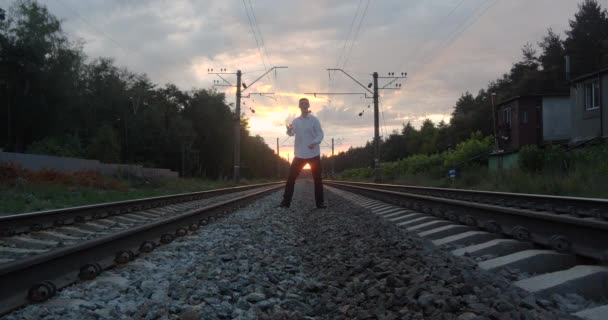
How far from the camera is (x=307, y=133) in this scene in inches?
393

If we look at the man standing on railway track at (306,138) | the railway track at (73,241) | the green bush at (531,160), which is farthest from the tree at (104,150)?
the man standing on railway track at (306,138)

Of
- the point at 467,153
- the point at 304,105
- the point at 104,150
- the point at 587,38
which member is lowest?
the point at 467,153

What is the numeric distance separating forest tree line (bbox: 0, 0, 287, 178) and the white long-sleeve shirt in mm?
31905

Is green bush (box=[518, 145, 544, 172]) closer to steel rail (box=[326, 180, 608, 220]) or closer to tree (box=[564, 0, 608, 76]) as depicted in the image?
steel rail (box=[326, 180, 608, 220])

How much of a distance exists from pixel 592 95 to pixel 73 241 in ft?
98.5

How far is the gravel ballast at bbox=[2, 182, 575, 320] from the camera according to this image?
2.81m

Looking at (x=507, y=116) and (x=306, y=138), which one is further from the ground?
(x=507, y=116)

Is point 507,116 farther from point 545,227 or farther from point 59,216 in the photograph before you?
point 545,227

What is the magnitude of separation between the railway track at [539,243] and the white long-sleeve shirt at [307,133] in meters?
2.75

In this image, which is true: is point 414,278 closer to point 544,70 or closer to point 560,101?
point 560,101

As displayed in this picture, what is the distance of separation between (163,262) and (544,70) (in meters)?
68.7

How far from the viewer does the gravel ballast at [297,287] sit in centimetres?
281

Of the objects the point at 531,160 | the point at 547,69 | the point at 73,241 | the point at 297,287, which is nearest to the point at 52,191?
the point at 73,241

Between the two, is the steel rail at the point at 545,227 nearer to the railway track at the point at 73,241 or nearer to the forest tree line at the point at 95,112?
the railway track at the point at 73,241
